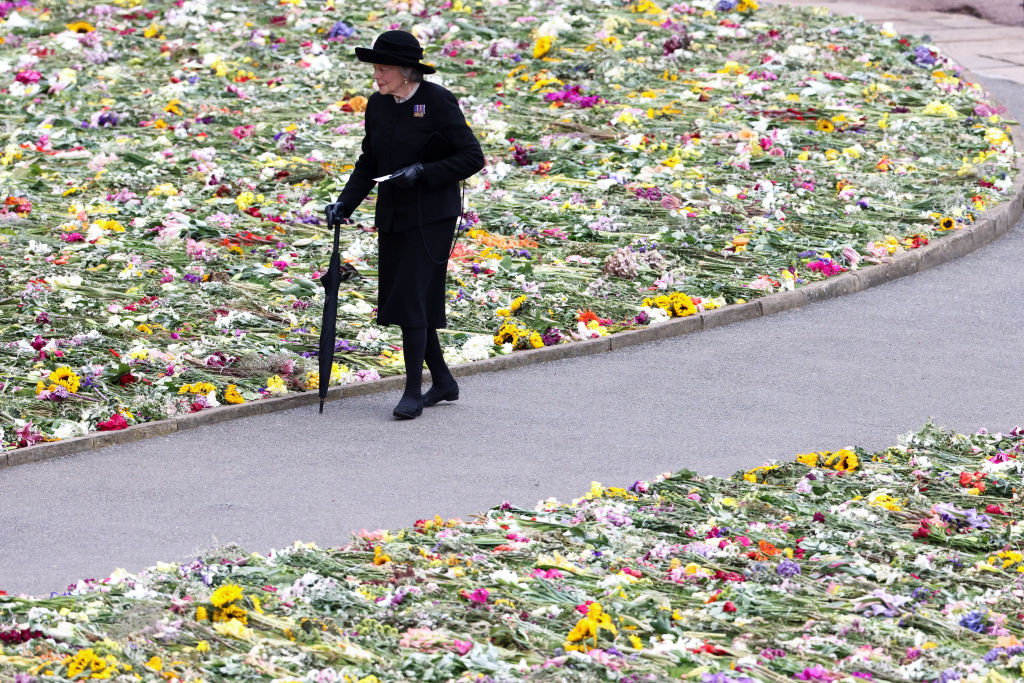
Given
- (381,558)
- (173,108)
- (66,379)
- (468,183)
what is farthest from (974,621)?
(173,108)

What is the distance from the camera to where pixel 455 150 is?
823 centimetres

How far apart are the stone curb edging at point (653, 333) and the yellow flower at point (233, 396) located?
2.9 inches

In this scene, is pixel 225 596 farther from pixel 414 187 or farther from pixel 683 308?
pixel 683 308

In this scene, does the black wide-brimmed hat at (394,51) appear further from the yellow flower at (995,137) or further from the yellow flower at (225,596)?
the yellow flower at (995,137)

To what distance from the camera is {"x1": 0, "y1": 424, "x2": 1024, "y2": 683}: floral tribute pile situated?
5.14 metres

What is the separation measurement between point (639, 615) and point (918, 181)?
26.9 ft

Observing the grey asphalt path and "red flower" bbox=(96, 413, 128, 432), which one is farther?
"red flower" bbox=(96, 413, 128, 432)

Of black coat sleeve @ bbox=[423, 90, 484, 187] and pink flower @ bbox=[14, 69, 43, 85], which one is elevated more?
black coat sleeve @ bbox=[423, 90, 484, 187]

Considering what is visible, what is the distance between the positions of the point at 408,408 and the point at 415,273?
73cm

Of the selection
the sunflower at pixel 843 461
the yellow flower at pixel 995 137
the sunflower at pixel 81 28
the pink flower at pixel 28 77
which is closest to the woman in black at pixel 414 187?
the sunflower at pixel 843 461

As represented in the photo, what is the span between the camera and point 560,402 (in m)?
8.59

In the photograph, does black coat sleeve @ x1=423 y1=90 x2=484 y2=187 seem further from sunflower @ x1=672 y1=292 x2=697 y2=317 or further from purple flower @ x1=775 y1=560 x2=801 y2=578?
purple flower @ x1=775 y1=560 x2=801 y2=578

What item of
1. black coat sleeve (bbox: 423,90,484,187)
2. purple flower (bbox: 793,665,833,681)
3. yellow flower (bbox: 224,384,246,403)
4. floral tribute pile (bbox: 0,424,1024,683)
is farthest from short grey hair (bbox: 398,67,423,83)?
purple flower (bbox: 793,665,833,681)

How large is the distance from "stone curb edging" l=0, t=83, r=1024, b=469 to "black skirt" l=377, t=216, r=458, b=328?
25.1 inches
